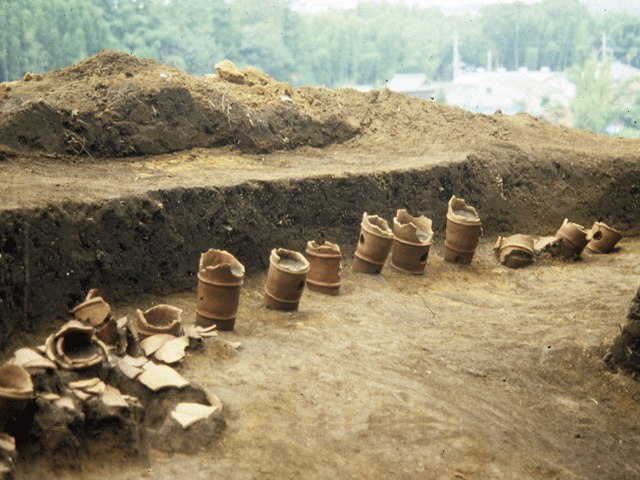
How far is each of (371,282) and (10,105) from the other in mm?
5276

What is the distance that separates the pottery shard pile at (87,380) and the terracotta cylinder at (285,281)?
3.85 feet

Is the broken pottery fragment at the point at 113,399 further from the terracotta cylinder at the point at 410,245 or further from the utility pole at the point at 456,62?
the utility pole at the point at 456,62

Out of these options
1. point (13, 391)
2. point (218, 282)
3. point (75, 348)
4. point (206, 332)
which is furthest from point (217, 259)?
point (13, 391)

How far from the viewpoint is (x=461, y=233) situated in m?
7.79

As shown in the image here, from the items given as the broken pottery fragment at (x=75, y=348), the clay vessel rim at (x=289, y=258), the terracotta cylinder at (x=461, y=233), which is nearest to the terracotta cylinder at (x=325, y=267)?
the clay vessel rim at (x=289, y=258)

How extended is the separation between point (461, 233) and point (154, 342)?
4952 mm

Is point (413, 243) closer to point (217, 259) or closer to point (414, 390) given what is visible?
point (217, 259)

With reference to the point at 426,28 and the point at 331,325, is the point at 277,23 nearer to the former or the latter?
the point at 426,28

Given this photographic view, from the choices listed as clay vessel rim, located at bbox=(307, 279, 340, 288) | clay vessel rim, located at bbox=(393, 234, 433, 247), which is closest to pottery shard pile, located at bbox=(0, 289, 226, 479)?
clay vessel rim, located at bbox=(307, 279, 340, 288)

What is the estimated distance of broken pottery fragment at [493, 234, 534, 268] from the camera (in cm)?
798

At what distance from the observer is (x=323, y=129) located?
1003 centimetres

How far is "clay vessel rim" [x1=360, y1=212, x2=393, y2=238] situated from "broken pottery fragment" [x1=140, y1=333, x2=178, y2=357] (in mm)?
3183

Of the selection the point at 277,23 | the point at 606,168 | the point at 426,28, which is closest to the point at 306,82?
the point at 277,23

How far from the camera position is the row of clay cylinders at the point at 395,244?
22.6 ft
